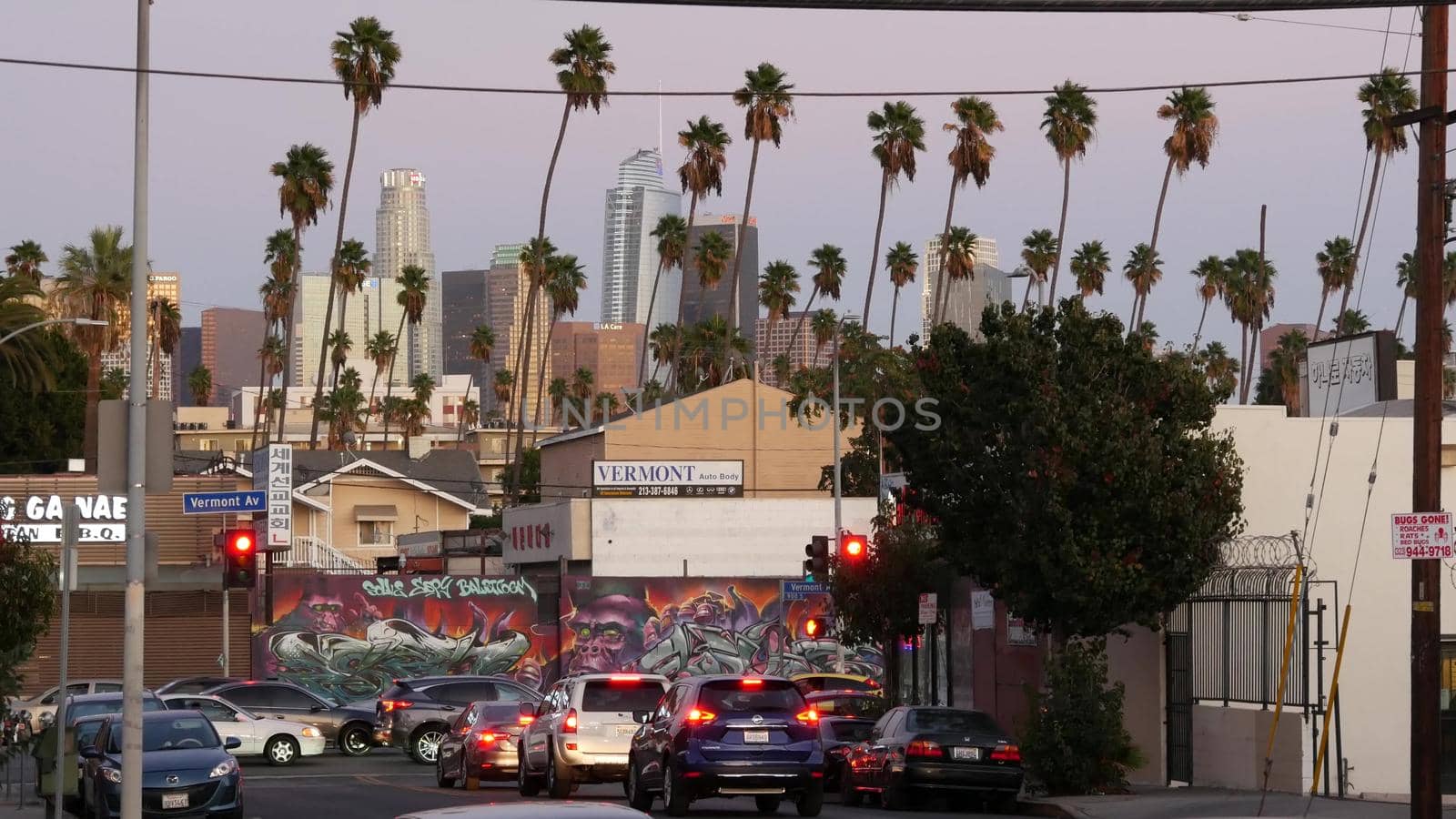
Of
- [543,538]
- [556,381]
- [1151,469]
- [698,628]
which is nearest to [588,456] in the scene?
[543,538]

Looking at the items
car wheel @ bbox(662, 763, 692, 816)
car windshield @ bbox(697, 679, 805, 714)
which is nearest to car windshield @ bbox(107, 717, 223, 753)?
car wheel @ bbox(662, 763, 692, 816)

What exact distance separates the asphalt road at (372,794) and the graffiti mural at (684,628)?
17.2 m

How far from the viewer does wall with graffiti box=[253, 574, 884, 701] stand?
52750mm

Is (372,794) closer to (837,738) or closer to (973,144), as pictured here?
(837,738)

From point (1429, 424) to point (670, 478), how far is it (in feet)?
146

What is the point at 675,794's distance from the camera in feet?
72.6

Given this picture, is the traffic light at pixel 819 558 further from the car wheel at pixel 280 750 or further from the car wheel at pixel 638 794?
the car wheel at pixel 638 794

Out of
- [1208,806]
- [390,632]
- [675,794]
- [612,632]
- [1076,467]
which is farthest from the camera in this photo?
[612,632]

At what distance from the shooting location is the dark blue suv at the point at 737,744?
72.4 ft

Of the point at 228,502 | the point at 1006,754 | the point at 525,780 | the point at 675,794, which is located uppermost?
the point at 228,502

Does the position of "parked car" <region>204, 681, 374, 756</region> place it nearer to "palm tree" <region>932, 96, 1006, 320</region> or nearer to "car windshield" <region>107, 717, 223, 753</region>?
"car windshield" <region>107, 717, 223, 753</region>

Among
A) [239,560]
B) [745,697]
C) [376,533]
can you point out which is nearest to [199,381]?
[376,533]

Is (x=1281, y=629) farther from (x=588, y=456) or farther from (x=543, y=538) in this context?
(x=588, y=456)

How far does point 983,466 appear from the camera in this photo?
26.5 m
